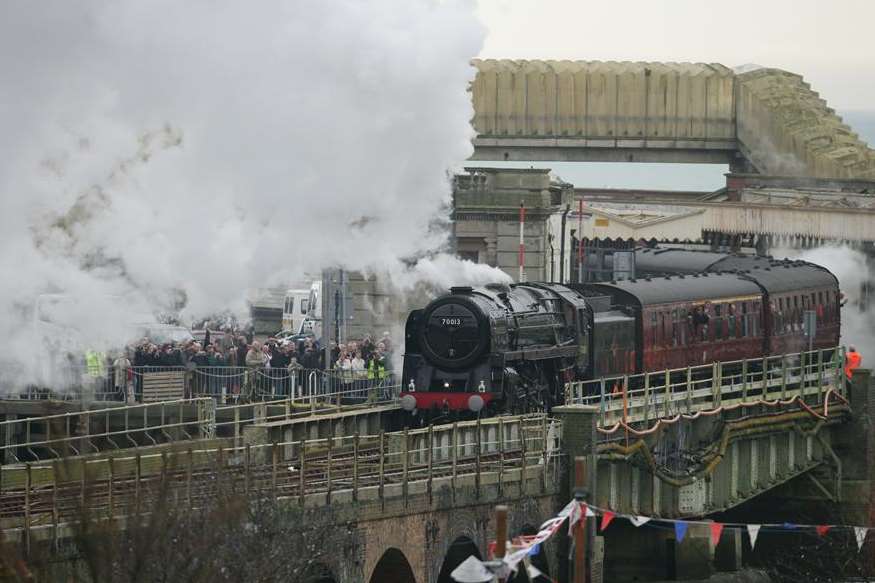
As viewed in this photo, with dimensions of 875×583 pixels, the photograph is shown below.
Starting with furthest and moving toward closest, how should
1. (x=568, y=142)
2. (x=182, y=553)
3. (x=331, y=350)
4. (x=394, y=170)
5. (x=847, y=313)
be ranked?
1. (x=568, y=142)
2. (x=847, y=313)
3. (x=331, y=350)
4. (x=394, y=170)
5. (x=182, y=553)

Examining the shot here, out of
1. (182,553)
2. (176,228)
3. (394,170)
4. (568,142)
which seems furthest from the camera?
(568,142)

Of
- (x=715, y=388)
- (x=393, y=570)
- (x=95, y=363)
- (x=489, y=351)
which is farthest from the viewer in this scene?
(x=715, y=388)

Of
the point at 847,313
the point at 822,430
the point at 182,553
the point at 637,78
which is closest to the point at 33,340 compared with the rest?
the point at 182,553

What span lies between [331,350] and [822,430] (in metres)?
11.5

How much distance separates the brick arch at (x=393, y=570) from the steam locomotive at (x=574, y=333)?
7.78 metres

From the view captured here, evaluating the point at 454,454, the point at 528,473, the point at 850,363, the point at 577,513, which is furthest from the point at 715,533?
the point at 850,363

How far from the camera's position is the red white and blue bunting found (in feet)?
102

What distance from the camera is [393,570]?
34.3 m

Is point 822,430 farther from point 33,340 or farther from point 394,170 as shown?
point 33,340

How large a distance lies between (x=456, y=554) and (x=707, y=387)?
13358 mm

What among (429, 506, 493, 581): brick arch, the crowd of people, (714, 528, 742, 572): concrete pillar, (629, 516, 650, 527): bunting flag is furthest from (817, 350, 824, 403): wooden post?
(429, 506, 493, 581): brick arch

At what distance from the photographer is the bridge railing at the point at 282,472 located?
92.0ft

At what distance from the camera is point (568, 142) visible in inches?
3231

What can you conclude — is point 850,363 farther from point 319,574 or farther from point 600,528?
point 319,574
